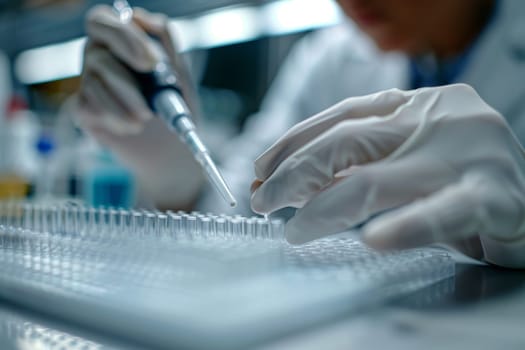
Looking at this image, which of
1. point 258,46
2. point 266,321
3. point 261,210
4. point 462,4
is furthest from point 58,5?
point 266,321

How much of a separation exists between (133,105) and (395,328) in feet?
2.68

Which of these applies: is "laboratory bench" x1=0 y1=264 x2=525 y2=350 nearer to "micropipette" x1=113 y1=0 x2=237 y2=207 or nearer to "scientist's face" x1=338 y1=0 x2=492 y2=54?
"micropipette" x1=113 y1=0 x2=237 y2=207

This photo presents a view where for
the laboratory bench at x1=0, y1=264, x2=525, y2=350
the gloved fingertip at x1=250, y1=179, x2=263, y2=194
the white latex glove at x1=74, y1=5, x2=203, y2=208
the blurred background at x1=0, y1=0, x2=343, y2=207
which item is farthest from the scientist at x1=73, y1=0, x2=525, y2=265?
the laboratory bench at x1=0, y1=264, x2=525, y2=350

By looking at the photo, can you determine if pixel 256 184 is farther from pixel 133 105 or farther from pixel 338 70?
pixel 338 70

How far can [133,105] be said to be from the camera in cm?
101

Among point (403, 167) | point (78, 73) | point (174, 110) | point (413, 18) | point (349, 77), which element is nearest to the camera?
point (403, 167)

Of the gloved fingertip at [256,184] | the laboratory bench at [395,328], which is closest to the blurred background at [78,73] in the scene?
the gloved fingertip at [256,184]

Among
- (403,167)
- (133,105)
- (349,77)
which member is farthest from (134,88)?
(349,77)

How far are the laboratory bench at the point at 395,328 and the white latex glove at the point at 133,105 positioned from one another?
677 millimetres

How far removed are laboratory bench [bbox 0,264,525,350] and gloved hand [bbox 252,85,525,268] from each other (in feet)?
0.21

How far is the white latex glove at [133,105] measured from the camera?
99cm

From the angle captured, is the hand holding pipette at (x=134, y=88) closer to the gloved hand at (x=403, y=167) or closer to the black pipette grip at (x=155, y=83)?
the black pipette grip at (x=155, y=83)

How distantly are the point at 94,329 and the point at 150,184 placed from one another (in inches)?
43.7

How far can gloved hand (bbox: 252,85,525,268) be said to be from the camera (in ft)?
1.49
